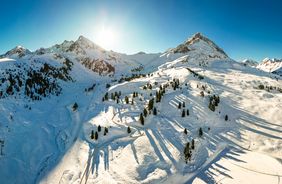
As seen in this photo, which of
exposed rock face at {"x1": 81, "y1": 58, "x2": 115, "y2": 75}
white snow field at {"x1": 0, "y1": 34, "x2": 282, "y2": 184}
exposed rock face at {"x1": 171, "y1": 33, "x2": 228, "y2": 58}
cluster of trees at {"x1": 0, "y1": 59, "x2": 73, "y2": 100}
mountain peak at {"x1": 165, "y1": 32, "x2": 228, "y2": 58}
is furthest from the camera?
exposed rock face at {"x1": 171, "y1": 33, "x2": 228, "y2": 58}

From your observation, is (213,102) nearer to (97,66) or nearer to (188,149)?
(188,149)

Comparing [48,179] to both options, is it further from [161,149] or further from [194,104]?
[194,104]

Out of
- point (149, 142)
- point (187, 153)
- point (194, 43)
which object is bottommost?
point (149, 142)

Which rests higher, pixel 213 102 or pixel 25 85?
pixel 25 85

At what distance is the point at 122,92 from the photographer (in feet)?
144

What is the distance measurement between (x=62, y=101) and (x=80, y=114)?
12195mm

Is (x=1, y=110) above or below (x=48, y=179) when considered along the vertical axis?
above

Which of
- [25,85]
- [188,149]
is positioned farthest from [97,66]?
[188,149]

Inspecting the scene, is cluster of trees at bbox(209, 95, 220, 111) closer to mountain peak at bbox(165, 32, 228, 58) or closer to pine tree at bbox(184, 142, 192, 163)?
pine tree at bbox(184, 142, 192, 163)

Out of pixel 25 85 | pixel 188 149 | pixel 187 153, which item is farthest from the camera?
pixel 25 85

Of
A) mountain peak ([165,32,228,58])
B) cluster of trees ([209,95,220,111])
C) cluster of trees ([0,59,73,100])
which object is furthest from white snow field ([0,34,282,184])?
mountain peak ([165,32,228,58])

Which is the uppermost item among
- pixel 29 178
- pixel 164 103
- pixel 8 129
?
pixel 164 103

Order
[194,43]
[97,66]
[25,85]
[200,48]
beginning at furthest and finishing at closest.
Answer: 1. [194,43]
2. [200,48]
3. [97,66]
4. [25,85]

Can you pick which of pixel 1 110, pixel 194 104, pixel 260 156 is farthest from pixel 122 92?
pixel 260 156
